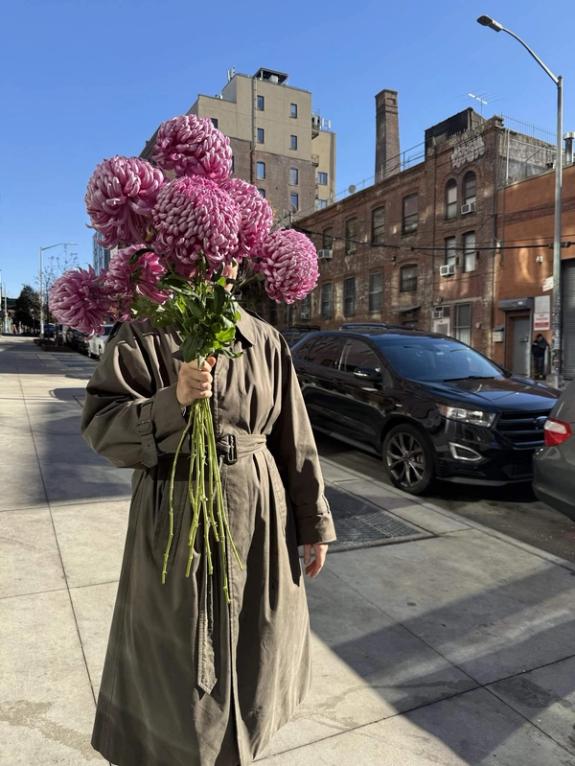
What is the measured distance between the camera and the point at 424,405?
5.90 meters

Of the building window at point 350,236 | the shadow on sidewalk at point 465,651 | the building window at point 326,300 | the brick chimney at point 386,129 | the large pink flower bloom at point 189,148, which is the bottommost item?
the shadow on sidewalk at point 465,651

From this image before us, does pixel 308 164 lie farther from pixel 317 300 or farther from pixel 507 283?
pixel 507 283

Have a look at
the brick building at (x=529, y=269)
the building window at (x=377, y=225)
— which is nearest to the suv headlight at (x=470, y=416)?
the brick building at (x=529, y=269)

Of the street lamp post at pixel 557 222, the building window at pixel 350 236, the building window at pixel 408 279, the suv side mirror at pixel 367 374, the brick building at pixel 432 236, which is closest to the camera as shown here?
the suv side mirror at pixel 367 374

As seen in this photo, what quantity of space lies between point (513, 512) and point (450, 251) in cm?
2186

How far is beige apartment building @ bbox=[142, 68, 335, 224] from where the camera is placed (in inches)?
2092

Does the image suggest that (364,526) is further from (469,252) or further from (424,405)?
(469,252)

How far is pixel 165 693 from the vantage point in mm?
1616

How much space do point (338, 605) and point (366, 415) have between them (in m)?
3.54

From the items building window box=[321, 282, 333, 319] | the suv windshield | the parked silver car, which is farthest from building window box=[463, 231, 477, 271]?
the parked silver car

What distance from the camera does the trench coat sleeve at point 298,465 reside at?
6.30ft

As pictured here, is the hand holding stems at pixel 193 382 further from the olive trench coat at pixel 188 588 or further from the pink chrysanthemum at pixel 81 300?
the pink chrysanthemum at pixel 81 300

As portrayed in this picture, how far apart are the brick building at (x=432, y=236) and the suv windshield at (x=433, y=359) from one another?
682 inches

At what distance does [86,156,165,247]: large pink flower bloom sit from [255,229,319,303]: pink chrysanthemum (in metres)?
0.35
